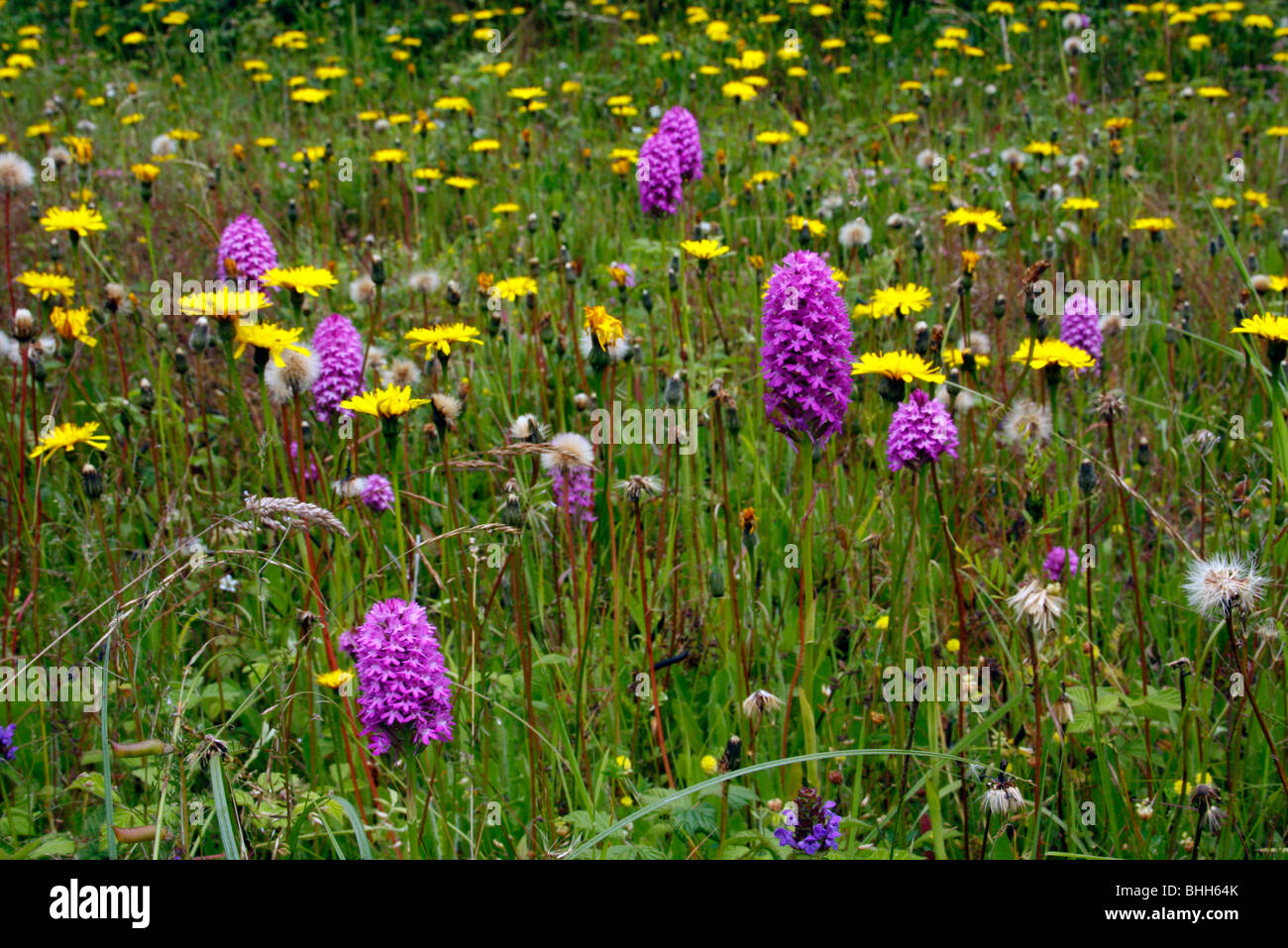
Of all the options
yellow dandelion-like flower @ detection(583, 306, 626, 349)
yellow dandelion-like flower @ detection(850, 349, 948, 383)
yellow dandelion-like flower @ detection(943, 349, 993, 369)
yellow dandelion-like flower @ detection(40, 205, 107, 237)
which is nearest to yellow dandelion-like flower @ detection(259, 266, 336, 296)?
yellow dandelion-like flower @ detection(583, 306, 626, 349)

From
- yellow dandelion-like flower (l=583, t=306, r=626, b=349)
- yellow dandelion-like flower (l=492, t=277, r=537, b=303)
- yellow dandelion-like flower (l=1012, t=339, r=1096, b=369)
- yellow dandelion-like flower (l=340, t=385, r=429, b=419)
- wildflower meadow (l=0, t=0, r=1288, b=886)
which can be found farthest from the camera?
yellow dandelion-like flower (l=492, t=277, r=537, b=303)

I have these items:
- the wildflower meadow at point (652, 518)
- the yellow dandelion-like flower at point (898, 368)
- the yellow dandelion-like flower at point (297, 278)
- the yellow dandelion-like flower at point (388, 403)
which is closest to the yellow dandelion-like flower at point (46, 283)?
the wildflower meadow at point (652, 518)

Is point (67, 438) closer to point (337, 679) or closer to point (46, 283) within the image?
point (46, 283)

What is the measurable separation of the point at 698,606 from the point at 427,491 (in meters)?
0.89

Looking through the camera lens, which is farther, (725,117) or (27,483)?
(725,117)

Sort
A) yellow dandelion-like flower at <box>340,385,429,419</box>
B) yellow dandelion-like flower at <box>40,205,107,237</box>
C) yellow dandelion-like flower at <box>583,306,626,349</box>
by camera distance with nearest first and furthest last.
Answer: yellow dandelion-like flower at <box>340,385,429,419</box> < yellow dandelion-like flower at <box>583,306,626,349</box> < yellow dandelion-like flower at <box>40,205,107,237</box>

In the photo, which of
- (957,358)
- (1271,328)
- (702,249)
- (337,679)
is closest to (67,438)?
(337,679)

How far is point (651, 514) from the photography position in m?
2.61

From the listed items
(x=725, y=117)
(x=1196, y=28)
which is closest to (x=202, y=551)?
(x=725, y=117)

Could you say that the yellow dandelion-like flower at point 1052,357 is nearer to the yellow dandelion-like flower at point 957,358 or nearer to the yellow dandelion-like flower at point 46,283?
the yellow dandelion-like flower at point 957,358

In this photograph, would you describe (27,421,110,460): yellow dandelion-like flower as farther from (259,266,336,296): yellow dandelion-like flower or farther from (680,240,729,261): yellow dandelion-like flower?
(680,240,729,261): yellow dandelion-like flower

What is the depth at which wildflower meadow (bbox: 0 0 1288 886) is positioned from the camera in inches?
64.5

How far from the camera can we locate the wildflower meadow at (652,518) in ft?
5.38
